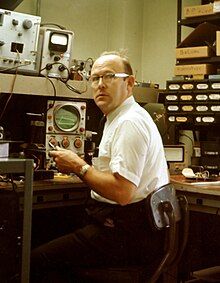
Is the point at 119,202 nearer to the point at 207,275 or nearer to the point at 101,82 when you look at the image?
the point at 101,82

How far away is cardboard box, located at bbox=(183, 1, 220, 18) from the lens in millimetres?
2971

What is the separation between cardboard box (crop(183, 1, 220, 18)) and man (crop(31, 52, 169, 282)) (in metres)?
1.39

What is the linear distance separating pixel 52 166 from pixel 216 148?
106cm

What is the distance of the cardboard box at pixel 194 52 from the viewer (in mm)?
3000

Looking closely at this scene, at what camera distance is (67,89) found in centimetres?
270

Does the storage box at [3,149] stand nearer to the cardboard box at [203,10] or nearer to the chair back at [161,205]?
the chair back at [161,205]

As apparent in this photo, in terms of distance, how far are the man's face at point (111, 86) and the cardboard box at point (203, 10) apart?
121 cm

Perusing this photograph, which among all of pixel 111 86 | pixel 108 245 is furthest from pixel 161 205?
pixel 111 86

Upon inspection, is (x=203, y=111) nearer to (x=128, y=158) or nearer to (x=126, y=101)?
(x=126, y=101)

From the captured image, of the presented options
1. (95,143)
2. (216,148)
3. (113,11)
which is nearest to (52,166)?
(95,143)

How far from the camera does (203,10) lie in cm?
307

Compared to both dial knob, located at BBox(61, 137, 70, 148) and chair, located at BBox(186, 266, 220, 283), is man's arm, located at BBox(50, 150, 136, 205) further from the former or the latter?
chair, located at BBox(186, 266, 220, 283)

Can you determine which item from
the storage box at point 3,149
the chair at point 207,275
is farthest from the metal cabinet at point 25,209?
the chair at point 207,275

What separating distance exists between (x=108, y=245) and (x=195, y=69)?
1.62 m
